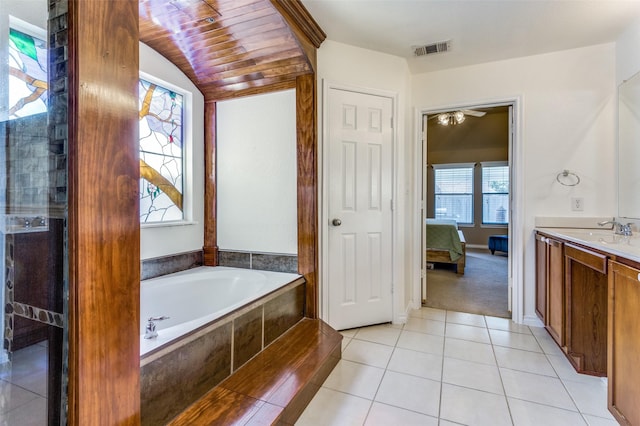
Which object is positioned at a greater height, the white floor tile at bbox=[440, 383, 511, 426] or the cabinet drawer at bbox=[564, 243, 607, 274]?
the cabinet drawer at bbox=[564, 243, 607, 274]

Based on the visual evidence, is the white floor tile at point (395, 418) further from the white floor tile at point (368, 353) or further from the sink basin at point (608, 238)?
the sink basin at point (608, 238)

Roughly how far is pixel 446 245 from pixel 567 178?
6.76 ft

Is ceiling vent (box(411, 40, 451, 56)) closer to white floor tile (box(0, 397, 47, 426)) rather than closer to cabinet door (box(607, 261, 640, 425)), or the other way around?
cabinet door (box(607, 261, 640, 425))

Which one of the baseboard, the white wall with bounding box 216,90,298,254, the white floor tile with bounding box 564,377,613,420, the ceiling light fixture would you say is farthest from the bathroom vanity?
the baseboard

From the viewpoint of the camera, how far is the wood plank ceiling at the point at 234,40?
184 cm

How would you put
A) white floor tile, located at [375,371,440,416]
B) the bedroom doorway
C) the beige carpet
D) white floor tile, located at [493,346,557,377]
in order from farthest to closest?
the bedroom doorway, the beige carpet, white floor tile, located at [493,346,557,377], white floor tile, located at [375,371,440,416]

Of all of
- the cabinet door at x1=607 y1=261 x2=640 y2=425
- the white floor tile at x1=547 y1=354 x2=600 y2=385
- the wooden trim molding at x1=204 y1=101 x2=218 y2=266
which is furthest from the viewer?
the wooden trim molding at x1=204 y1=101 x2=218 y2=266

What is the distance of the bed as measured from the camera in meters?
4.38

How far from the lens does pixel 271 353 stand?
1.83 meters

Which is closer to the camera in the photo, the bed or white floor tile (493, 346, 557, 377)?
white floor tile (493, 346, 557, 377)

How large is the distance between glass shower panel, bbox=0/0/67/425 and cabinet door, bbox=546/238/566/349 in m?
2.65

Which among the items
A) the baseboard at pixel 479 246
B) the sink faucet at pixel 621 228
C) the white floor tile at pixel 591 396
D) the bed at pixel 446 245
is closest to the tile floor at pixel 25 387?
the white floor tile at pixel 591 396

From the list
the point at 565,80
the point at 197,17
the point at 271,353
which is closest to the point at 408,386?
the point at 271,353

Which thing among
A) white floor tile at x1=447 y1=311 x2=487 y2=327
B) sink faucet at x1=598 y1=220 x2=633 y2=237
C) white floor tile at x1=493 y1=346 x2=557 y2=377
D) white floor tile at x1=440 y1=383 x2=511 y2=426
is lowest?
white floor tile at x1=440 y1=383 x2=511 y2=426
